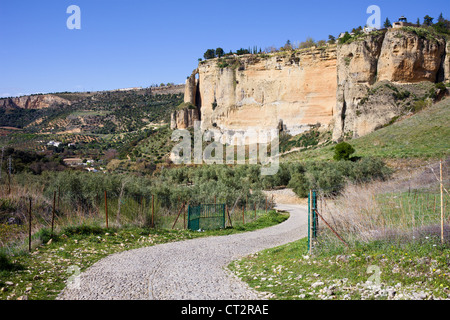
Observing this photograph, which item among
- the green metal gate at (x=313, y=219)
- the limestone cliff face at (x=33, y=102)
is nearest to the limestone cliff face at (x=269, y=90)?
the limestone cliff face at (x=33, y=102)

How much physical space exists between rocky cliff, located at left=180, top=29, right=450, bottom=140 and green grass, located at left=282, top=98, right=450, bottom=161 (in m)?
5.59

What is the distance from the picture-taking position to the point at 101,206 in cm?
1491

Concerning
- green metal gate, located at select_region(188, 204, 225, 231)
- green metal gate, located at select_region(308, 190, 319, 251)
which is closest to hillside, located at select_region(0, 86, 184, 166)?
green metal gate, located at select_region(188, 204, 225, 231)

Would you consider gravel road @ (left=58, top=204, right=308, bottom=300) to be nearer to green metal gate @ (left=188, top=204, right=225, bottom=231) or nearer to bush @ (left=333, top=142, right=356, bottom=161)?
green metal gate @ (left=188, top=204, right=225, bottom=231)

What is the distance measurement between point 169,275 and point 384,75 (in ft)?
166

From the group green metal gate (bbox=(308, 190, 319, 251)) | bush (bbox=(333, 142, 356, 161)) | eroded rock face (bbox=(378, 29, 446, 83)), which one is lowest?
green metal gate (bbox=(308, 190, 319, 251))

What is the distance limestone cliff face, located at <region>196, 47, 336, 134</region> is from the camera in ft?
207

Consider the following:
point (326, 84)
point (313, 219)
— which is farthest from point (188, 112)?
point (313, 219)

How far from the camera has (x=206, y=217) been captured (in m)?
16.2

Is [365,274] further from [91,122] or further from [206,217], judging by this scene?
[91,122]

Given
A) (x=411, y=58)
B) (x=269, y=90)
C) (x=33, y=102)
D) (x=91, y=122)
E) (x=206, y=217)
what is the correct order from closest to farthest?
(x=206, y=217) → (x=411, y=58) → (x=269, y=90) → (x=91, y=122) → (x=33, y=102)

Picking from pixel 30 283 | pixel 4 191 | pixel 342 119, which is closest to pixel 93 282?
pixel 30 283

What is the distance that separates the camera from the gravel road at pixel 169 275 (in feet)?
20.6
